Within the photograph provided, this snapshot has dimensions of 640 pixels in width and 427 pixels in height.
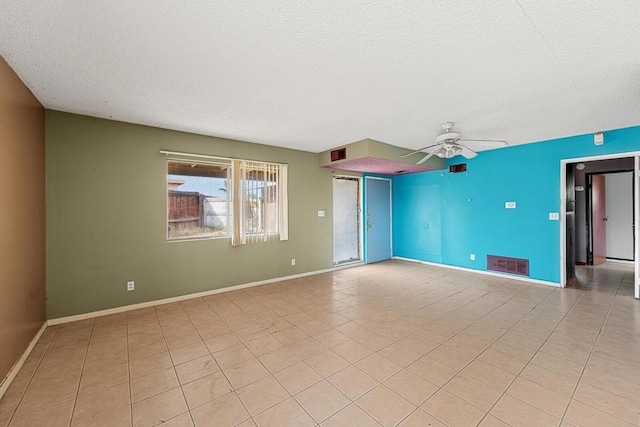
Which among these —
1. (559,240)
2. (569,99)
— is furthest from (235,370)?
(559,240)

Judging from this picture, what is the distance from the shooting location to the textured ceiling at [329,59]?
163 cm

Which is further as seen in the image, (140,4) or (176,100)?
(176,100)

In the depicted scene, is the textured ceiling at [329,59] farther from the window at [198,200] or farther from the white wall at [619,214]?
the white wall at [619,214]

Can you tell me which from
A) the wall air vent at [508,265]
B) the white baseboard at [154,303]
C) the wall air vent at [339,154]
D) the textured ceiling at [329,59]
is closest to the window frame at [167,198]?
the textured ceiling at [329,59]

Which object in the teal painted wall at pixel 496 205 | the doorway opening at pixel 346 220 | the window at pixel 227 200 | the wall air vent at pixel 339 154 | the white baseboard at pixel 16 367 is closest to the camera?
the white baseboard at pixel 16 367

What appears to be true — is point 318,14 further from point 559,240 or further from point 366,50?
point 559,240

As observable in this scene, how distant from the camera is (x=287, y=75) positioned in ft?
7.80

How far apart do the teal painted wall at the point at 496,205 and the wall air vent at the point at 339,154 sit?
8.44ft

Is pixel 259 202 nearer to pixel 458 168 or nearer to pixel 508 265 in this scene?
pixel 458 168

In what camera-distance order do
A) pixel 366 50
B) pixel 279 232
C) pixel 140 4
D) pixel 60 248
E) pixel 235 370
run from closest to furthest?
pixel 140 4, pixel 366 50, pixel 235 370, pixel 60 248, pixel 279 232

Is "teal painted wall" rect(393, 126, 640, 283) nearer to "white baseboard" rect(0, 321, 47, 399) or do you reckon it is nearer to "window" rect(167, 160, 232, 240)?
"window" rect(167, 160, 232, 240)

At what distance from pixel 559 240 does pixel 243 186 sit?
553cm

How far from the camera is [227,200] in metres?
4.46

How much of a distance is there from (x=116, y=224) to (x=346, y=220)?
4471mm
